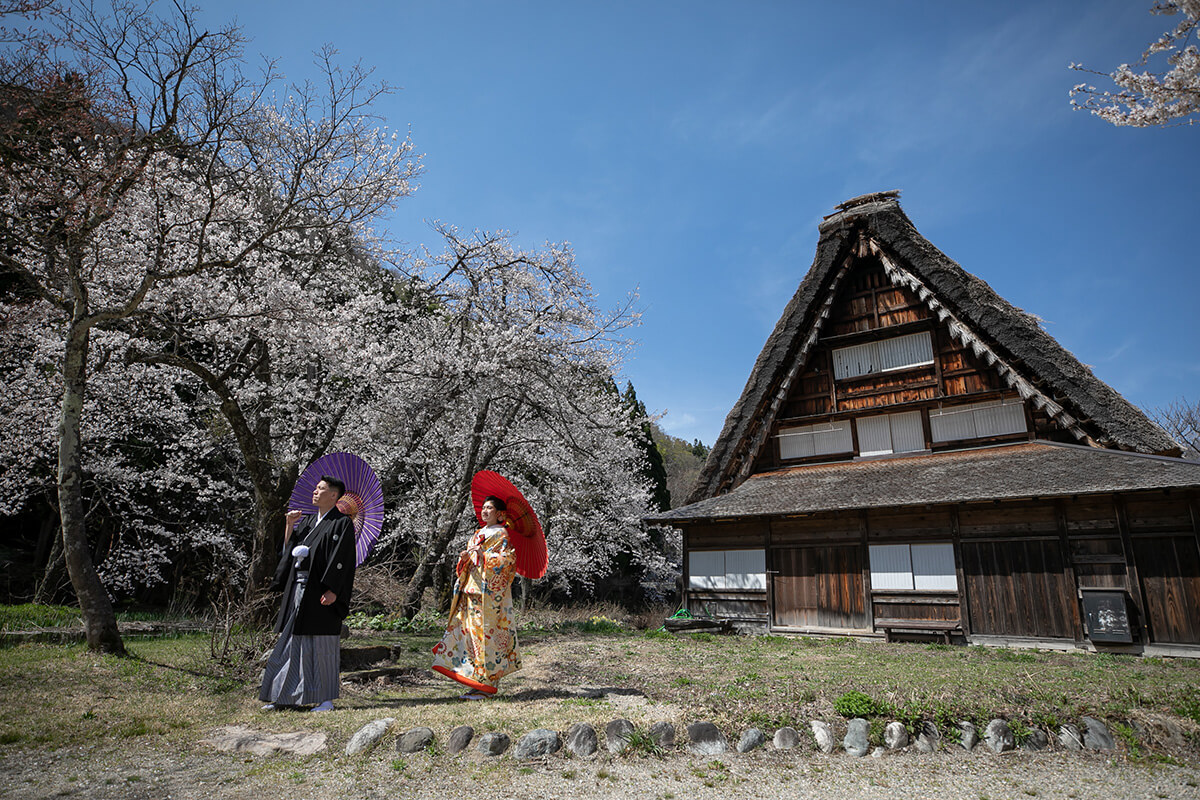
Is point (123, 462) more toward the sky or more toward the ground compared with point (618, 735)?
more toward the sky

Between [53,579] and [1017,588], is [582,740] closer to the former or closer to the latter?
[1017,588]

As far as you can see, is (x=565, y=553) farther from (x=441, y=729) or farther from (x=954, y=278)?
(x=441, y=729)

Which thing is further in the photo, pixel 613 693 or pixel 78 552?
pixel 78 552

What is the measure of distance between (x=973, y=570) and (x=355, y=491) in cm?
1019

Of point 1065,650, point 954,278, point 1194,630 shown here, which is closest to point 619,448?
point 954,278

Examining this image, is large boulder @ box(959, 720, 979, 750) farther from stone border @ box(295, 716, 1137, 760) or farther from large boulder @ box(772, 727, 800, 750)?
large boulder @ box(772, 727, 800, 750)

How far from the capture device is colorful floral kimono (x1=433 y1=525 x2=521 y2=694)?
5742 millimetres

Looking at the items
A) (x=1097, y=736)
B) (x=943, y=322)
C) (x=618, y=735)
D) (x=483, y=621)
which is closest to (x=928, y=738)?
(x=1097, y=736)

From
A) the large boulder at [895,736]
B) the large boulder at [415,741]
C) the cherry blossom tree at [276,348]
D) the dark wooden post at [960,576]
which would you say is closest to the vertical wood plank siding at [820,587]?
the dark wooden post at [960,576]

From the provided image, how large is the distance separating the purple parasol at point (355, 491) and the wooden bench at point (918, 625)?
9365mm

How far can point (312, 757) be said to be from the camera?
4027 millimetres

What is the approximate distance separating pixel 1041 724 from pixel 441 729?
4.17 metres

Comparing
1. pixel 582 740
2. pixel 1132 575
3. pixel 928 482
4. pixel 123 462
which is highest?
pixel 123 462

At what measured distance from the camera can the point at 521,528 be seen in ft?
21.1
